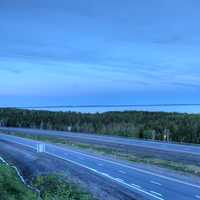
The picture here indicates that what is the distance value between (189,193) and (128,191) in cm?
246

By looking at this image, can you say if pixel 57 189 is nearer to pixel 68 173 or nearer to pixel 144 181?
pixel 144 181

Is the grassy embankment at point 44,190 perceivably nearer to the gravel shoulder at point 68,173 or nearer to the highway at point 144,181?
the gravel shoulder at point 68,173

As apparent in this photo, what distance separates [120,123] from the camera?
292 ft

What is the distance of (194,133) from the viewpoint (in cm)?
6544

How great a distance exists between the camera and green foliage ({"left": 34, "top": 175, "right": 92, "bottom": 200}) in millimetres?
21406

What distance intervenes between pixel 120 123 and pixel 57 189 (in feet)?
214

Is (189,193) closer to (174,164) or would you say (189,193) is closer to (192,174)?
(192,174)

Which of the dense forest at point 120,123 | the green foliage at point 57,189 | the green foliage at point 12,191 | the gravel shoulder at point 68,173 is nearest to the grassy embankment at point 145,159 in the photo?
the gravel shoulder at point 68,173

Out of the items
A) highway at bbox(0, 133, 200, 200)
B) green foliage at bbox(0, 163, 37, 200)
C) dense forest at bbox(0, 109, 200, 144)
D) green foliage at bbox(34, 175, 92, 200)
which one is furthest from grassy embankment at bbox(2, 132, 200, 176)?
dense forest at bbox(0, 109, 200, 144)

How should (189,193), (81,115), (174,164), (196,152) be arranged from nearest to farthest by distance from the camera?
(189,193)
(174,164)
(196,152)
(81,115)

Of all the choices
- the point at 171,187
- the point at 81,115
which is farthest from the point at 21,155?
the point at 81,115

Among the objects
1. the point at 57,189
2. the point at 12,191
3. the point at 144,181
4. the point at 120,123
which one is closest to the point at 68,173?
the point at 144,181

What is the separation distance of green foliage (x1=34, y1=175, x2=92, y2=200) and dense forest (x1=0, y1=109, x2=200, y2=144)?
3709cm

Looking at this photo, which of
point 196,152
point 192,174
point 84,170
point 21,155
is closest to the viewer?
point 192,174
